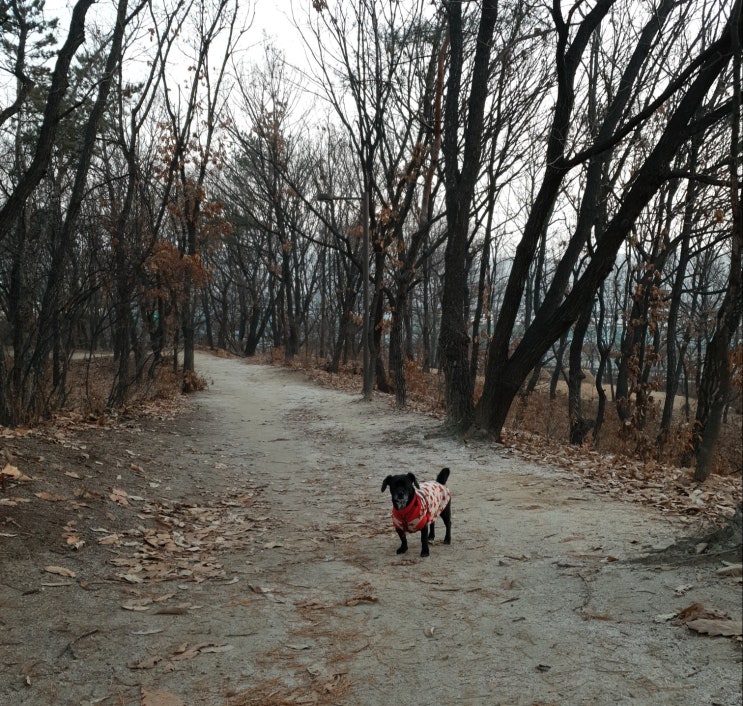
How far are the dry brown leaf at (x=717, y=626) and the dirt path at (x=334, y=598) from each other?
0.20 feet

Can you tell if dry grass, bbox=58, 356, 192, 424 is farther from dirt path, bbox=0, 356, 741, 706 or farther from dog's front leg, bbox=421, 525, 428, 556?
dog's front leg, bbox=421, 525, 428, 556

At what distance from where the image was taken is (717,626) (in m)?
3.60

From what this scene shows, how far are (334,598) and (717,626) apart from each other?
2.70 metres

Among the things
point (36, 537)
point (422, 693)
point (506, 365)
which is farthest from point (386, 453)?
point (422, 693)

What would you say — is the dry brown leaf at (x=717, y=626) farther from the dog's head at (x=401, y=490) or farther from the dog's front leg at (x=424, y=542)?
the dog's front leg at (x=424, y=542)

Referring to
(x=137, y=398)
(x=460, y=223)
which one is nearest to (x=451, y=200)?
(x=460, y=223)

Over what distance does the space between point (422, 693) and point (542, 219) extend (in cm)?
964

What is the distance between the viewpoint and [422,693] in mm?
3637

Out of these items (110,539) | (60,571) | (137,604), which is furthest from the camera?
(110,539)

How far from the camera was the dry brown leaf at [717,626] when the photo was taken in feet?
11.5

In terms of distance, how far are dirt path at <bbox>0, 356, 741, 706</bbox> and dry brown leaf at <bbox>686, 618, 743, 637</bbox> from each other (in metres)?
0.06

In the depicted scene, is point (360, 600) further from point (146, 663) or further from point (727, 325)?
point (727, 325)

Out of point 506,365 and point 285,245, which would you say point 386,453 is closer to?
point 506,365

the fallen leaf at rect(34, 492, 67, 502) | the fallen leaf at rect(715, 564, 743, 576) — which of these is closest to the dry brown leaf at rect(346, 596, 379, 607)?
the fallen leaf at rect(715, 564, 743, 576)
